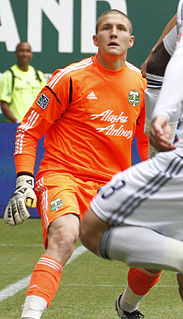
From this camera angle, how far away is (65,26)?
13.1m

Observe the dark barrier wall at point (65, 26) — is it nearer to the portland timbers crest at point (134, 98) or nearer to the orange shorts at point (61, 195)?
the portland timbers crest at point (134, 98)

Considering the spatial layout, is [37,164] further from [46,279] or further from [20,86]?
[46,279]

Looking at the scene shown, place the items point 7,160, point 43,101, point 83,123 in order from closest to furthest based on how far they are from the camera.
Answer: point 43,101, point 83,123, point 7,160

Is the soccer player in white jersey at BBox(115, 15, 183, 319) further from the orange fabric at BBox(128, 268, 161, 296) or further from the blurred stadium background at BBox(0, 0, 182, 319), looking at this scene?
the blurred stadium background at BBox(0, 0, 182, 319)

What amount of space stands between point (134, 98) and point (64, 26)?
26.5ft

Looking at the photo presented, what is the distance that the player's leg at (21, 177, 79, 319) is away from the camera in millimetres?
4312

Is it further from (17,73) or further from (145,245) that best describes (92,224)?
(17,73)

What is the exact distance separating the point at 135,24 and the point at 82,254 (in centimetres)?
599

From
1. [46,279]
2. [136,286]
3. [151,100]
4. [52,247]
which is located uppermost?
[151,100]

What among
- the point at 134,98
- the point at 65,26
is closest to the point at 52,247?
the point at 134,98

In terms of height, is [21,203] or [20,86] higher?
[21,203]

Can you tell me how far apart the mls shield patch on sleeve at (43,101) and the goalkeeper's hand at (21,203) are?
1.64 ft

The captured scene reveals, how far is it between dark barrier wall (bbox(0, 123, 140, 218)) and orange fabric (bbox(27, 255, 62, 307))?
5.97 meters

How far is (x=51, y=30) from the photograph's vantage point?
13.1m
